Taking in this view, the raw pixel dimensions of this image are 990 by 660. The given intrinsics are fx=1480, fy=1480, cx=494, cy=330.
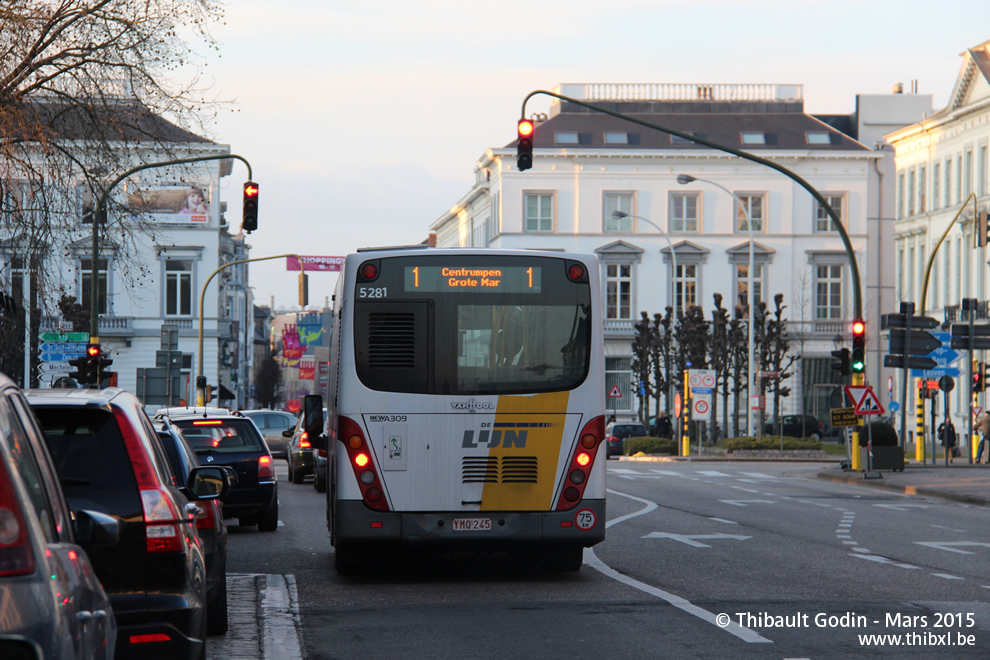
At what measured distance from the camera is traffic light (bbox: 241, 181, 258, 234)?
30.6 metres

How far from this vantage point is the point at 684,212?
87.3 metres

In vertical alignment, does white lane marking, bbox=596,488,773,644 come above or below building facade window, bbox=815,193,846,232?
below

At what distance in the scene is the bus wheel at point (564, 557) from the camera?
13500mm

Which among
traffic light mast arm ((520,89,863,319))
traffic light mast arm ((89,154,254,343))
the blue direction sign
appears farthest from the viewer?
→ the blue direction sign

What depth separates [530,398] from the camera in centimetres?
1273

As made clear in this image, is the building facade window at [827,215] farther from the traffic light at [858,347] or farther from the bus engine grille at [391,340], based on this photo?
the bus engine grille at [391,340]

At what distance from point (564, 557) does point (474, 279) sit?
2.70m

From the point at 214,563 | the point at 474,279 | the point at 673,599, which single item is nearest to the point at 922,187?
the point at 474,279

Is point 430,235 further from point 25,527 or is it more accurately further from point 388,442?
point 25,527

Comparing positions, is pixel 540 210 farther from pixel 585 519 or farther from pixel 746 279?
pixel 585 519

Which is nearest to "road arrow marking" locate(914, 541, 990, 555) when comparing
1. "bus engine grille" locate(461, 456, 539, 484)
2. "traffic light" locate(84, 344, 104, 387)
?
"bus engine grille" locate(461, 456, 539, 484)

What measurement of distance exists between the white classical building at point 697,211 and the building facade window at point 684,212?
59mm

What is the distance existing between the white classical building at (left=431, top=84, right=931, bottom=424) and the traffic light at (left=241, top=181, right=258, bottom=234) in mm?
55111

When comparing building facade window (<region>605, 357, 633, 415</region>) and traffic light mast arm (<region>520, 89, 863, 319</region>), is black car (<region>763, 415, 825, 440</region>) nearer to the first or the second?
building facade window (<region>605, 357, 633, 415</region>)
